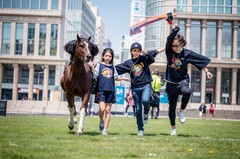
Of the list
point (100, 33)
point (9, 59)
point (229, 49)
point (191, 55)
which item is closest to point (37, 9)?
point (9, 59)

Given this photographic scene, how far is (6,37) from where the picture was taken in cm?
8412

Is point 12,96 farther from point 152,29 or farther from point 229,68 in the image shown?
point 229,68

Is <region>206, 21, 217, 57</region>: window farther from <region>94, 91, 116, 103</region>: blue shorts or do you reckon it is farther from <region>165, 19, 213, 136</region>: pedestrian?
<region>94, 91, 116, 103</region>: blue shorts

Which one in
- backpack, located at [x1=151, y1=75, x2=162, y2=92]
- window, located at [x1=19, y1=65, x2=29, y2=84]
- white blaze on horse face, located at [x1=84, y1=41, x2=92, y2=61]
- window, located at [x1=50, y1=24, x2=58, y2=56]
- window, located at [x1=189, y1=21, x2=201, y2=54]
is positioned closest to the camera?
white blaze on horse face, located at [x1=84, y1=41, x2=92, y2=61]

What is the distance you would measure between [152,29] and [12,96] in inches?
1477

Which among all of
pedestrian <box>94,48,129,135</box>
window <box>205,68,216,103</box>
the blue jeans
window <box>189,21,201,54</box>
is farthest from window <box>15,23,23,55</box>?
the blue jeans

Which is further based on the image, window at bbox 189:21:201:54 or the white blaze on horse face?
window at bbox 189:21:201:54

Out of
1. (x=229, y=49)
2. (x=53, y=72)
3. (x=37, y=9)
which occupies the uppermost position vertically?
(x=37, y=9)

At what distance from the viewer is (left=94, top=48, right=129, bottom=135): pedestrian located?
33.9 feet

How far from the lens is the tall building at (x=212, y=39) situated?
8769 centimetres


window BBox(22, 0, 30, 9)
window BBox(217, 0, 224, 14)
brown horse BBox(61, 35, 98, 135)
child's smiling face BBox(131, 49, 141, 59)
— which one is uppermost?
window BBox(217, 0, 224, 14)

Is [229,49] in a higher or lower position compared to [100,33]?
lower

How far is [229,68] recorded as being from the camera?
89812 millimetres

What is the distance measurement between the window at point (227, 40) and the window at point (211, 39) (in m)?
1.96
